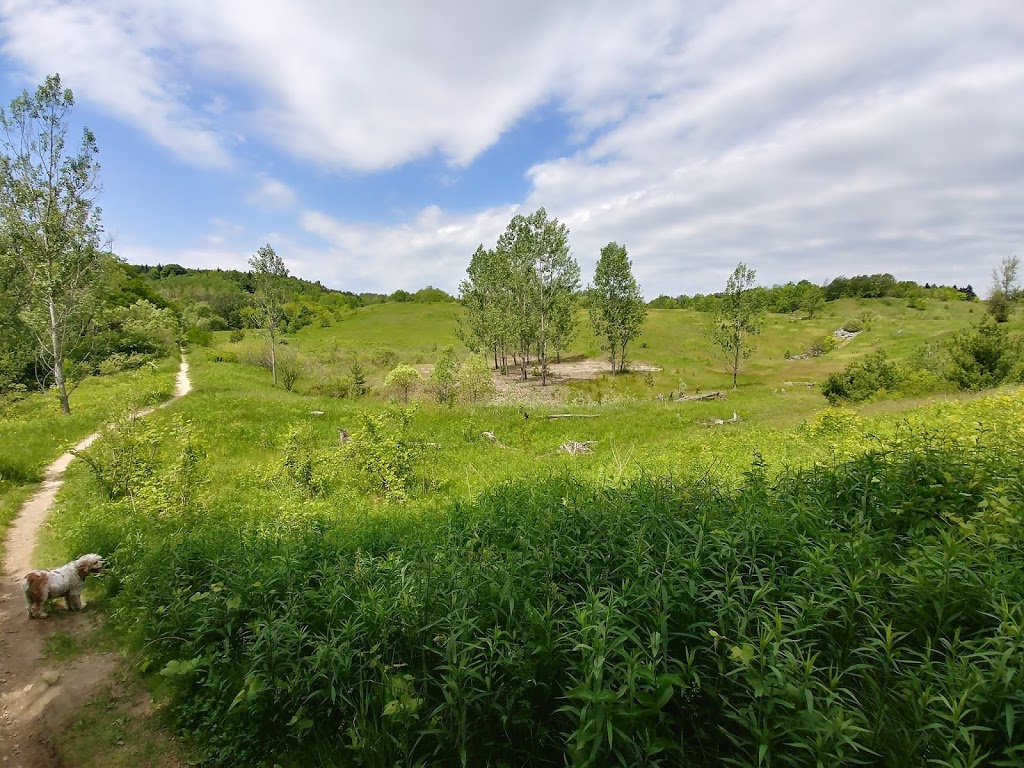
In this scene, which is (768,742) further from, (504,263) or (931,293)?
(931,293)

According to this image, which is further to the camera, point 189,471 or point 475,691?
point 189,471

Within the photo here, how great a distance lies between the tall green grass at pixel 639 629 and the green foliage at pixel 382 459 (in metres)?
5.43

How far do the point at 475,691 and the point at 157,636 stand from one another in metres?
4.89

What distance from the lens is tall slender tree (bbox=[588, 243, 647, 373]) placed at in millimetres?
51938

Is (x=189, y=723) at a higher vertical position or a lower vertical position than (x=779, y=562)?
lower

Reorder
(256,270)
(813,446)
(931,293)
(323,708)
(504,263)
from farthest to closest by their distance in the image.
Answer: (931,293) → (504,263) → (256,270) → (813,446) → (323,708)

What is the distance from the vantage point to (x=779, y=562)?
491 centimetres

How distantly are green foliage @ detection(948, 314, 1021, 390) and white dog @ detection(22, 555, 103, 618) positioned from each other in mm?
34486

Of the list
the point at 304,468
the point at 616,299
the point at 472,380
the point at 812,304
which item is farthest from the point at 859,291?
the point at 304,468

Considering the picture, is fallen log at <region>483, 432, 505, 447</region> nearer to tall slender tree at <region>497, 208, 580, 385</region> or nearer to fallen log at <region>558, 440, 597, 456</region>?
fallen log at <region>558, 440, 597, 456</region>

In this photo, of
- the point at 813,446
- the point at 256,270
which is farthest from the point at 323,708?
the point at 256,270

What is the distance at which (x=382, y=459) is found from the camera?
527 inches

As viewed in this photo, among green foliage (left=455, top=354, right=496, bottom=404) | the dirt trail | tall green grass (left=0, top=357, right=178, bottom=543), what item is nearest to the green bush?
the dirt trail

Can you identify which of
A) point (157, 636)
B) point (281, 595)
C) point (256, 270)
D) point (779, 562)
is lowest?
point (157, 636)
